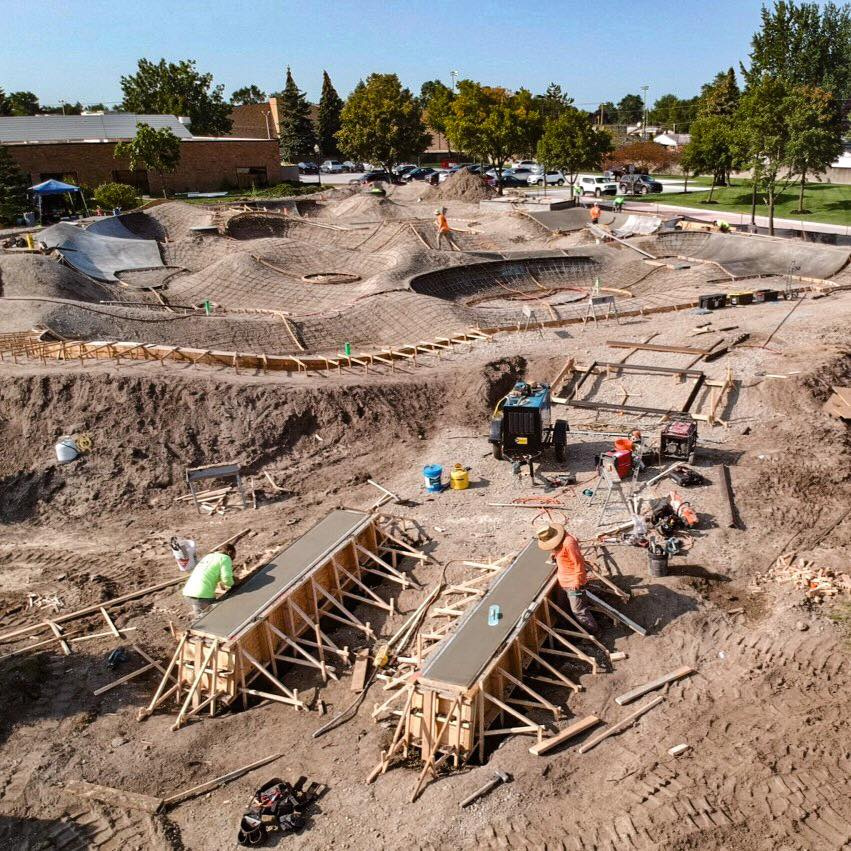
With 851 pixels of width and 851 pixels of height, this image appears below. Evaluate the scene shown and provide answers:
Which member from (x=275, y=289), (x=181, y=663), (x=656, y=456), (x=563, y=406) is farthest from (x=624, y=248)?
(x=181, y=663)

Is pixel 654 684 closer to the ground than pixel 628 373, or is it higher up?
closer to the ground

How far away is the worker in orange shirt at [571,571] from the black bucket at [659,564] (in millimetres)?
1703

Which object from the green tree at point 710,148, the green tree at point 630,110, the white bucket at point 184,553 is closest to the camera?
the white bucket at point 184,553

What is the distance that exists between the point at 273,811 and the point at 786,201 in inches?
1850

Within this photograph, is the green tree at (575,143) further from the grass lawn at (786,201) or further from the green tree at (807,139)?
the green tree at (807,139)

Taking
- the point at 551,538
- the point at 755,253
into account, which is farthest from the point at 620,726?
the point at 755,253

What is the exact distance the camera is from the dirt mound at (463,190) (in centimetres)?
5106

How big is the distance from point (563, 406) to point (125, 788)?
13.4 m

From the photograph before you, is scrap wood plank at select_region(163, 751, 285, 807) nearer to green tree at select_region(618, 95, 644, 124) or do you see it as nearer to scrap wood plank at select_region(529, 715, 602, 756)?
scrap wood plank at select_region(529, 715, 602, 756)

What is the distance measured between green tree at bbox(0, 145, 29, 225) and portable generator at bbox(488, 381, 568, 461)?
123 feet

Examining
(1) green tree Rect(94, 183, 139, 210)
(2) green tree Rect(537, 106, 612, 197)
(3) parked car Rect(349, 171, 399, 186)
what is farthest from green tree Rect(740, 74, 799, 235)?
(1) green tree Rect(94, 183, 139, 210)

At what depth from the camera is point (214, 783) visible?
898 centimetres

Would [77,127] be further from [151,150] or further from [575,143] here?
[575,143]

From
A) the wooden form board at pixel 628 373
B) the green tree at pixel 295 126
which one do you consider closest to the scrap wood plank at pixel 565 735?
the wooden form board at pixel 628 373
